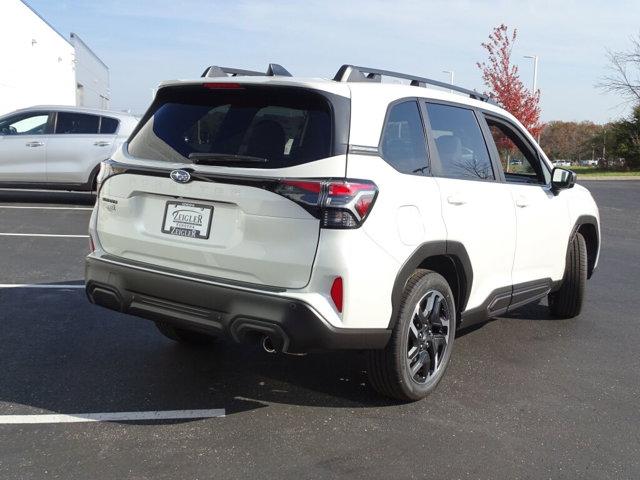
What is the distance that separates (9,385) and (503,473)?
2.85 meters

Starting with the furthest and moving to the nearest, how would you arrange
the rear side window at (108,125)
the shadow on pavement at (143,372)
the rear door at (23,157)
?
the rear side window at (108,125) < the rear door at (23,157) < the shadow on pavement at (143,372)

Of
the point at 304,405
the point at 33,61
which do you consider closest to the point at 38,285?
the point at 304,405

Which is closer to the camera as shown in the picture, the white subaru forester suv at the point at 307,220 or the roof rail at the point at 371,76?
the white subaru forester suv at the point at 307,220

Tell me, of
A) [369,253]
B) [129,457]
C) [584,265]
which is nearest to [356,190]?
[369,253]

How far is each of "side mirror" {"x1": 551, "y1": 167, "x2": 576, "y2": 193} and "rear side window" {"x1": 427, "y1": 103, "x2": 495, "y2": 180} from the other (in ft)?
2.99

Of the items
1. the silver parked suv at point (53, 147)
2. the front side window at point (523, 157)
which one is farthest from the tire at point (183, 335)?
the silver parked suv at point (53, 147)

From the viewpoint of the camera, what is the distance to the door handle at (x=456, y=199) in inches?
161

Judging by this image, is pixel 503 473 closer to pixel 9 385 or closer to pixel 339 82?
pixel 339 82

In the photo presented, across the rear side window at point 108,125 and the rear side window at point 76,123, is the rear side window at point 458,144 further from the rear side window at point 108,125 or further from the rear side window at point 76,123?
the rear side window at point 76,123

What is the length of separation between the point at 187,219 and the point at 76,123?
1028 centimetres

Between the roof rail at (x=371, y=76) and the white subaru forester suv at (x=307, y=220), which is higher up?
the roof rail at (x=371, y=76)

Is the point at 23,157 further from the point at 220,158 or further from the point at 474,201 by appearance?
the point at 474,201

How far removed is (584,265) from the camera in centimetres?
595

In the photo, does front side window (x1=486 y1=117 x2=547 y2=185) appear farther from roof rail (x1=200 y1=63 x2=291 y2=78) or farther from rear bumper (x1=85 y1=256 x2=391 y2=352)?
rear bumper (x1=85 y1=256 x2=391 y2=352)
